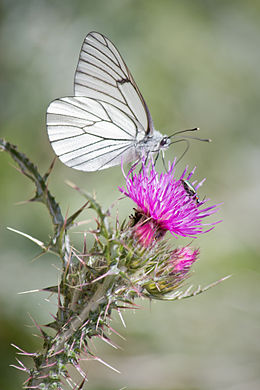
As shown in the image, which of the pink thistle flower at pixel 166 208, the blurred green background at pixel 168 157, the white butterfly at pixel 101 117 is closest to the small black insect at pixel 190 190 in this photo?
the pink thistle flower at pixel 166 208

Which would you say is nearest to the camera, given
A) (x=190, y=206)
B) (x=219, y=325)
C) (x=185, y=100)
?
(x=190, y=206)

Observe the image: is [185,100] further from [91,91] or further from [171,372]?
[91,91]

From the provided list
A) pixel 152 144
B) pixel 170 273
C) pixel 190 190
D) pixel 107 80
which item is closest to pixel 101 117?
pixel 107 80

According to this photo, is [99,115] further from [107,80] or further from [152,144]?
[152,144]

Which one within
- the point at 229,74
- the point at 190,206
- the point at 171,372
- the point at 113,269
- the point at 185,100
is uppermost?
the point at 229,74

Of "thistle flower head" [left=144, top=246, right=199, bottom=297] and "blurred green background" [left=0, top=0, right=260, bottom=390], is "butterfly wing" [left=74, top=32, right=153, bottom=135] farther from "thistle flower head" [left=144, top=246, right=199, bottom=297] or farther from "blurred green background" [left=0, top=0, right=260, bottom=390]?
"blurred green background" [left=0, top=0, right=260, bottom=390]

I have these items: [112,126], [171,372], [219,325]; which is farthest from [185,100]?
[112,126]

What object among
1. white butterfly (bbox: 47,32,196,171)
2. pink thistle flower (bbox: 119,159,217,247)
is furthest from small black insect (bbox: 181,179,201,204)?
white butterfly (bbox: 47,32,196,171)
